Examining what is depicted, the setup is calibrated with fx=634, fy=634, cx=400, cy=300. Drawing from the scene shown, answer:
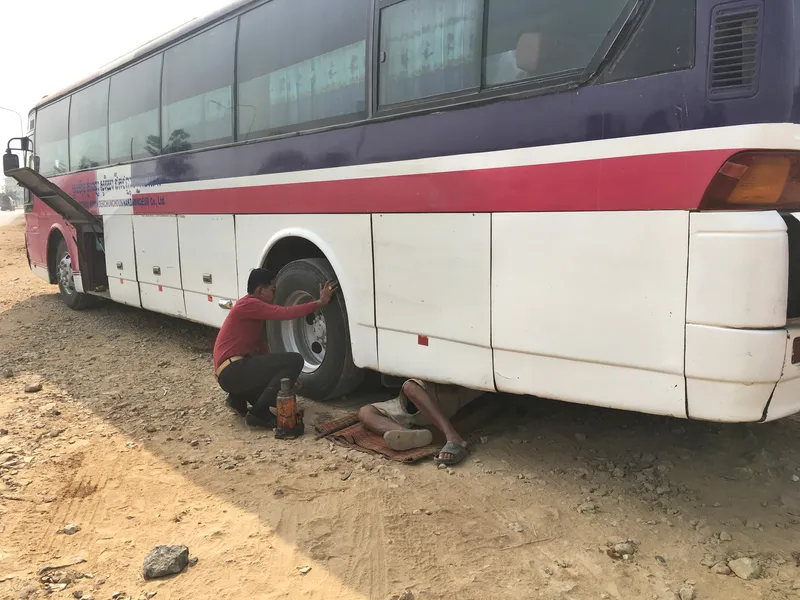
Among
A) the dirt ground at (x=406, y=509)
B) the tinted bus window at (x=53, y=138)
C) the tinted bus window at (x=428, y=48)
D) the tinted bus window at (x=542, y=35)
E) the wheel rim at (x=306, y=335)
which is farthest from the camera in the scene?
the tinted bus window at (x=53, y=138)

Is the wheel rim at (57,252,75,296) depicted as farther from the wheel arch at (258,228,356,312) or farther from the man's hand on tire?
the man's hand on tire

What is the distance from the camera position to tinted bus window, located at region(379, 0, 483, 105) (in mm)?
3523

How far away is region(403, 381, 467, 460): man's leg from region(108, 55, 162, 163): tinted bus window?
4273 millimetres

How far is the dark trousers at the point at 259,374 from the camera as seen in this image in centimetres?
458

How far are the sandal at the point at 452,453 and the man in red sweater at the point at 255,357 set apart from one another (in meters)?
1.39

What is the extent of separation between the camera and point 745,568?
2.60m

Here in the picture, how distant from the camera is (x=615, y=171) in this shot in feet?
9.55

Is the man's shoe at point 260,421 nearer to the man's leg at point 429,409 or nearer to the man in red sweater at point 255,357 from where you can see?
the man in red sweater at point 255,357

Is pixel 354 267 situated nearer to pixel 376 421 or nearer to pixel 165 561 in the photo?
pixel 376 421

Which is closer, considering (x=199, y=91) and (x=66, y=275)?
(x=199, y=91)

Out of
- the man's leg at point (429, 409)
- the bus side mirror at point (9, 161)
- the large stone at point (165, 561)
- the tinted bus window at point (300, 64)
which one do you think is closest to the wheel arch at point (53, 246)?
the bus side mirror at point (9, 161)

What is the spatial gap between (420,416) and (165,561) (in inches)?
70.5

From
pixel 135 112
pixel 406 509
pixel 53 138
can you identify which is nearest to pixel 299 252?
pixel 406 509

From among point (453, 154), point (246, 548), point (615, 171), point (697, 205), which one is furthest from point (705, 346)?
point (246, 548)
